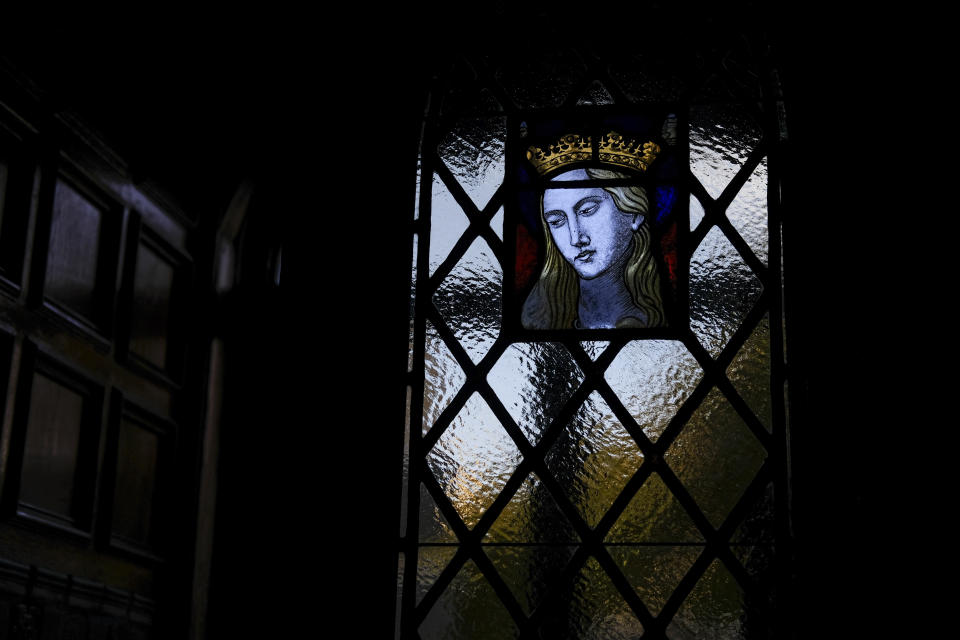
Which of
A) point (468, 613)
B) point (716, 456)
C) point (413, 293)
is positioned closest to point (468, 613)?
point (468, 613)

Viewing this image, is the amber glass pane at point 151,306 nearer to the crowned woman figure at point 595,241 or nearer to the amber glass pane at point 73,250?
the amber glass pane at point 73,250

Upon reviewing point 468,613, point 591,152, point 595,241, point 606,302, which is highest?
point 591,152

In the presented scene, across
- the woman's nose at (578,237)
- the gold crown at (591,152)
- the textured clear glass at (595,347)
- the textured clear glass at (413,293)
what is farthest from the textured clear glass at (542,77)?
the textured clear glass at (595,347)

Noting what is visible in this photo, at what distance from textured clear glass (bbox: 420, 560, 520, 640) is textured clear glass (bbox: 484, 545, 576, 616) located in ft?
0.14

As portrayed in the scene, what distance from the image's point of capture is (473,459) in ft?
8.18

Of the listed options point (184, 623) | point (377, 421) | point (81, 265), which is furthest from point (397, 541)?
point (81, 265)

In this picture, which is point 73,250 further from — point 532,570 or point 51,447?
point 532,570

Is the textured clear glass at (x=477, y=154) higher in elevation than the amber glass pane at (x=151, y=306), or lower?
higher

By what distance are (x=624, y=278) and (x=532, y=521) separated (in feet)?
1.86

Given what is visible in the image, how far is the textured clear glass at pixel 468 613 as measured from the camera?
7.85ft

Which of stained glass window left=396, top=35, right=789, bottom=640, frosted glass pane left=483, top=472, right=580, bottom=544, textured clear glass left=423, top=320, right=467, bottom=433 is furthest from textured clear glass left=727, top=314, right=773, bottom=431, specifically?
textured clear glass left=423, top=320, right=467, bottom=433

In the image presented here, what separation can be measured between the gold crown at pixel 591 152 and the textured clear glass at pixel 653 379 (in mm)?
434

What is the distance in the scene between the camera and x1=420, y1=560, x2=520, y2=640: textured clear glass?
2.39 metres

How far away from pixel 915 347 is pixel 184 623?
1.54 m
